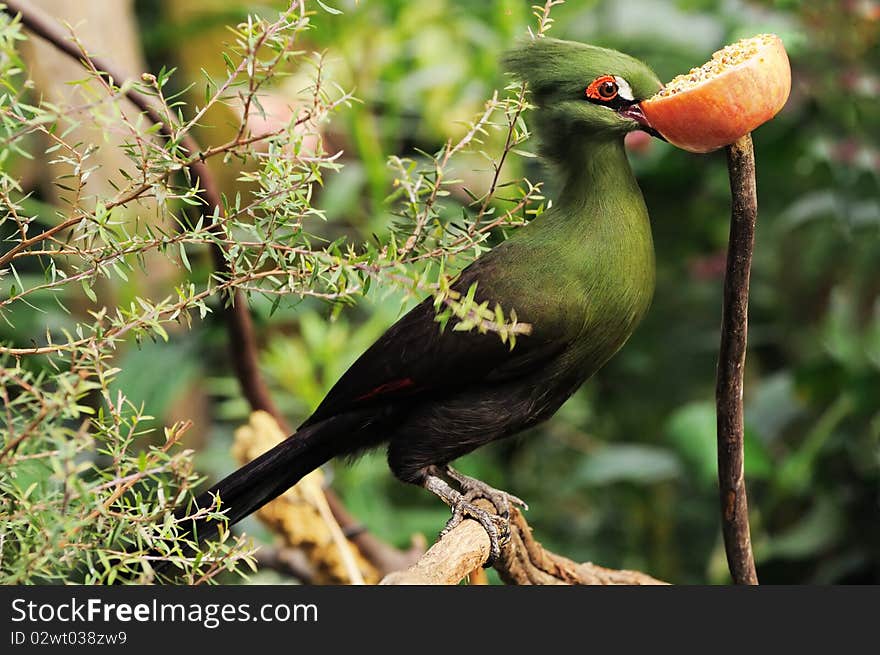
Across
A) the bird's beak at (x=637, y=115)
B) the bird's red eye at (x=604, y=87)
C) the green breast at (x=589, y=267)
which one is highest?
the bird's red eye at (x=604, y=87)

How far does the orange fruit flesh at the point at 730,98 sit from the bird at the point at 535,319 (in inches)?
2.6

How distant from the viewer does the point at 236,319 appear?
1.30 meters

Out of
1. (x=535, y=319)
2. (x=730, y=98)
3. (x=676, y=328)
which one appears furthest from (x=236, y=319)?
(x=676, y=328)

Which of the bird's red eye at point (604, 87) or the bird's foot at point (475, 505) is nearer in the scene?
the bird's red eye at point (604, 87)

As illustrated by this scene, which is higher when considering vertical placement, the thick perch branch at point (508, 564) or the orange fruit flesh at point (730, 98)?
the orange fruit flesh at point (730, 98)

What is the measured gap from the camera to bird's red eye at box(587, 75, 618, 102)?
0.98 metres

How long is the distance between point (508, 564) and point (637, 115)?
1.71 ft

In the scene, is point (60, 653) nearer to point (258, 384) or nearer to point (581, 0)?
point (258, 384)

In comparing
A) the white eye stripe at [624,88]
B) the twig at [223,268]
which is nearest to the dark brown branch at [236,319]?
the twig at [223,268]

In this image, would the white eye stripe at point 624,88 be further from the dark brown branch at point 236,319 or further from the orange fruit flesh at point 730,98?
the dark brown branch at point 236,319

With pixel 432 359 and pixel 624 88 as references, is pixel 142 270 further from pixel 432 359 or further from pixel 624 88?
pixel 624 88

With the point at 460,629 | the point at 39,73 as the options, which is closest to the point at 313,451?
the point at 460,629

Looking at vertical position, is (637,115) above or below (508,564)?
above

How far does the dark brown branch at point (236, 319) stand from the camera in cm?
99
